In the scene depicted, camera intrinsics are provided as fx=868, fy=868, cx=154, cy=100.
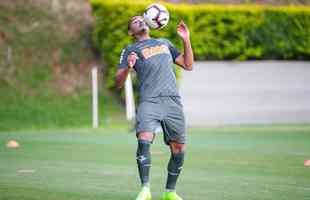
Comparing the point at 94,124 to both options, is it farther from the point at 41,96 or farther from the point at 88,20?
the point at 88,20

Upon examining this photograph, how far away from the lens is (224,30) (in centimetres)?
2692

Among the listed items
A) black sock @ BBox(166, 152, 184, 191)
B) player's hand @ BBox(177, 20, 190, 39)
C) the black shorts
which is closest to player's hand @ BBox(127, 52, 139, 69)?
the black shorts

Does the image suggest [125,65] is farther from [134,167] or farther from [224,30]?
[224,30]

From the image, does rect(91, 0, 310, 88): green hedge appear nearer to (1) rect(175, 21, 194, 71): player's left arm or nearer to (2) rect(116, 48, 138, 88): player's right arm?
(1) rect(175, 21, 194, 71): player's left arm

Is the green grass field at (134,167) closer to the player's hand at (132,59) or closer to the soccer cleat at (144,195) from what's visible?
the soccer cleat at (144,195)

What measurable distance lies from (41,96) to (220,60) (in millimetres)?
6157

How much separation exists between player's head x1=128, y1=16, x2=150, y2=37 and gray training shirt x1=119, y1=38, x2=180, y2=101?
0.35ft

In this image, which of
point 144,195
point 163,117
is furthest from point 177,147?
point 144,195

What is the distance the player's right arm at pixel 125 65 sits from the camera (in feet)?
30.2

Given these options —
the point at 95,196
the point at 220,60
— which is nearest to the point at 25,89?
the point at 220,60

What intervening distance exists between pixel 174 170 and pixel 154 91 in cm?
91

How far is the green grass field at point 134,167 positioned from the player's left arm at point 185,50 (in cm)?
146

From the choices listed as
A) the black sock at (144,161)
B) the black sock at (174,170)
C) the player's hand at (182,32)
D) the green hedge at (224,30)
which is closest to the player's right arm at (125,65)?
the player's hand at (182,32)

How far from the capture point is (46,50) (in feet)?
85.4
